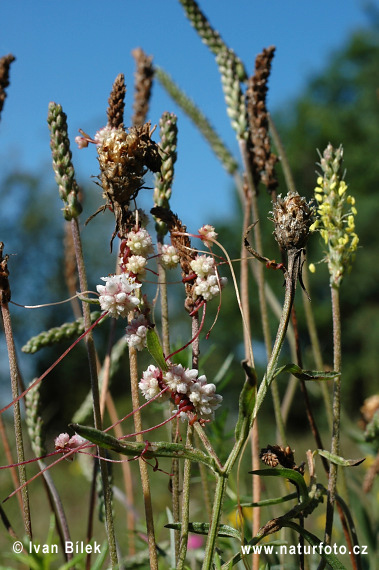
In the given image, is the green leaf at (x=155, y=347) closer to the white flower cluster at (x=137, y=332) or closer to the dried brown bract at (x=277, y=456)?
the white flower cluster at (x=137, y=332)

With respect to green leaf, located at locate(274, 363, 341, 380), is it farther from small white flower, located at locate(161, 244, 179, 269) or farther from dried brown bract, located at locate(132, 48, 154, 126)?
dried brown bract, located at locate(132, 48, 154, 126)

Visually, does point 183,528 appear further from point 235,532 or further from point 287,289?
point 287,289

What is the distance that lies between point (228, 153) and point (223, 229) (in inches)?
286

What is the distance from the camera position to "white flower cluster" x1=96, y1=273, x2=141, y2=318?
357 mm

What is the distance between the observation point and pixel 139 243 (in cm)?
38

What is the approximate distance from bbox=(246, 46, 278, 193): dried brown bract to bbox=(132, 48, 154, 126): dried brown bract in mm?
180

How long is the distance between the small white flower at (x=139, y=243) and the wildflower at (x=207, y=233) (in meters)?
0.05

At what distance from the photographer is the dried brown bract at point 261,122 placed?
0.65m

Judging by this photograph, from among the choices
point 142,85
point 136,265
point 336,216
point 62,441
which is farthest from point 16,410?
point 142,85

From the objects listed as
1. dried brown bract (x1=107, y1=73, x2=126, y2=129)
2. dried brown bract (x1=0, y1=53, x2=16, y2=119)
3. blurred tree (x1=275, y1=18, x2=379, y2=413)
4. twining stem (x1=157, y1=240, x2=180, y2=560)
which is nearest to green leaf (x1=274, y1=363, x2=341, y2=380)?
twining stem (x1=157, y1=240, x2=180, y2=560)

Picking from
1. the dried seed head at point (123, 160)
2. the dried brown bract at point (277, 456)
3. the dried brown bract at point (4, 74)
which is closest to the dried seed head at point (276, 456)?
the dried brown bract at point (277, 456)

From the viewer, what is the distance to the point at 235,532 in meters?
0.40

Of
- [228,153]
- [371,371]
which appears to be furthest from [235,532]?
[371,371]

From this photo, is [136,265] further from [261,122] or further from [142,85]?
[142,85]
